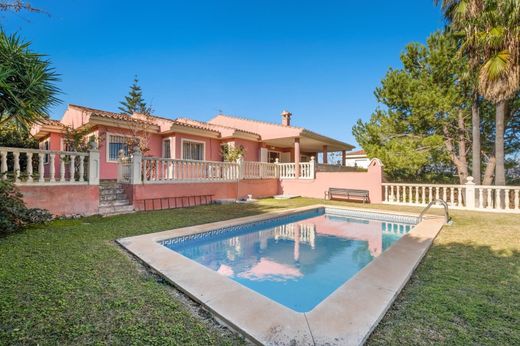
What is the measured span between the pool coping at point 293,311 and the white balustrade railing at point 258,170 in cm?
1163

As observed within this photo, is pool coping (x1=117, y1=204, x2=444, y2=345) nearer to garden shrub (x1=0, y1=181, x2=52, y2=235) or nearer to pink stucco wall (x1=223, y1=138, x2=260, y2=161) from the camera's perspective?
garden shrub (x1=0, y1=181, x2=52, y2=235)

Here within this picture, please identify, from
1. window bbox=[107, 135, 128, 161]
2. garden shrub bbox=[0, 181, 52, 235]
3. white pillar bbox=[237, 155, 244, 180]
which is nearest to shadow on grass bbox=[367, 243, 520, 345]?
garden shrub bbox=[0, 181, 52, 235]

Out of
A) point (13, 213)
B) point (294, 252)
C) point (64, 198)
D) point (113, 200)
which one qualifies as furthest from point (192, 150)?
point (294, 252)

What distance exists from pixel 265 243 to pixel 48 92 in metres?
8.32

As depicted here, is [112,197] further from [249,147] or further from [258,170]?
[249,147]

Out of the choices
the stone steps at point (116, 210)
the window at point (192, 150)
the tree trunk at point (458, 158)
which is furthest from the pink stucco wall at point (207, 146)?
the tree trunk at point (458, 158)

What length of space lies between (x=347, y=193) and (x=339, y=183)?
1.19 metres

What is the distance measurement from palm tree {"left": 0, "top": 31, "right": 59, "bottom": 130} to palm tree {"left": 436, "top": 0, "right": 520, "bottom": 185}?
1805cm

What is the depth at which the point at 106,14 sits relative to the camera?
14758 millimetres

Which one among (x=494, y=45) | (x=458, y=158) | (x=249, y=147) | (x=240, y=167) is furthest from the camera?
(x=249, y=147)

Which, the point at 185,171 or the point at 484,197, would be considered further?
the point at 185,171

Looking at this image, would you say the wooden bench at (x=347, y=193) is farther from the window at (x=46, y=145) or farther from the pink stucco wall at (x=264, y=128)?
the window at (x=46, y=145)

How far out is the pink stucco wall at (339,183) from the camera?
50.7 ft

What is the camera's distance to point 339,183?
1722 cm
